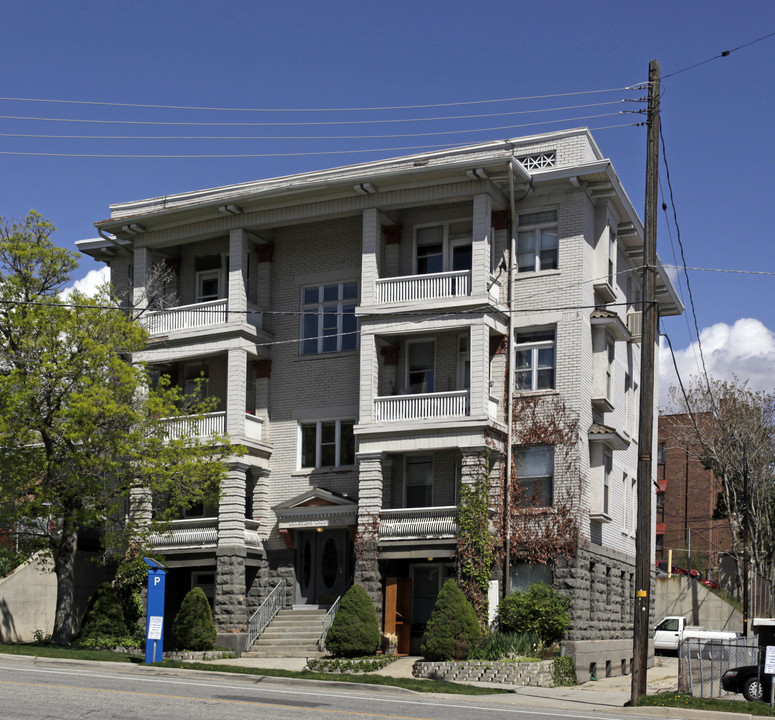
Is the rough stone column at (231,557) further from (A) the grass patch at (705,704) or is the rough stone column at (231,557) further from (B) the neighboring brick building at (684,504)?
(B) the neighboring brick building at (684,504)

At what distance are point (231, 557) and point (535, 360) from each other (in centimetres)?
1060

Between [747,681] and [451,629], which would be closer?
[747,681]

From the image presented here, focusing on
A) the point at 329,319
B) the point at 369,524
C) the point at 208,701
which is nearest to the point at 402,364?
the point at 329,319

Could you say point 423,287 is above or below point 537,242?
below

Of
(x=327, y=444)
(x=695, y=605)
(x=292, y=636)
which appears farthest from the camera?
(x=695, y=605)

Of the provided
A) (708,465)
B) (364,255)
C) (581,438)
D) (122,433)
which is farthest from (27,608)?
(708,465)

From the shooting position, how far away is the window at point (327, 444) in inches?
1364

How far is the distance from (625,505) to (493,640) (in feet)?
32.4

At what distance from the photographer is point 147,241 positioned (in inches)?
1460

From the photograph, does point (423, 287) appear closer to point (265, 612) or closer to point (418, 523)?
point (418, 523)

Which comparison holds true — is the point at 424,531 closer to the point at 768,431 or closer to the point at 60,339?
the point at 60,339

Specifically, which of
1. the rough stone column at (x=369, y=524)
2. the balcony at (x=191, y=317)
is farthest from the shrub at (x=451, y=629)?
the balcony at (x=191, y=317)

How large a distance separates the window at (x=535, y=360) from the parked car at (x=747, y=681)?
10.2m

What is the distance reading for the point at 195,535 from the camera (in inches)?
1350
